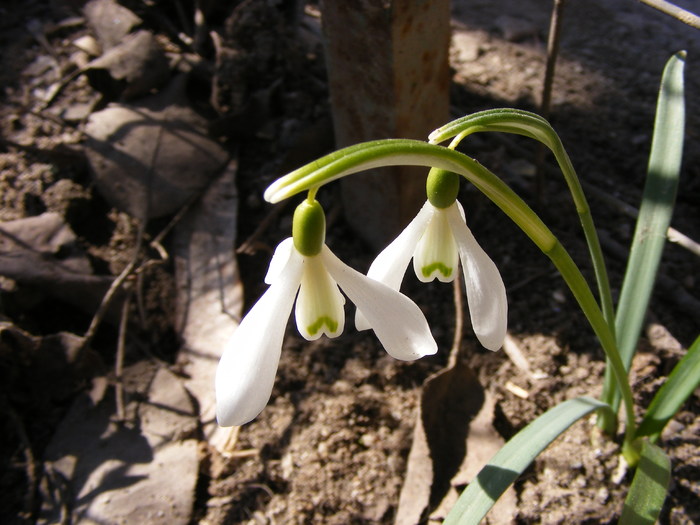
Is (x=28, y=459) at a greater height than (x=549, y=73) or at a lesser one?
lesser

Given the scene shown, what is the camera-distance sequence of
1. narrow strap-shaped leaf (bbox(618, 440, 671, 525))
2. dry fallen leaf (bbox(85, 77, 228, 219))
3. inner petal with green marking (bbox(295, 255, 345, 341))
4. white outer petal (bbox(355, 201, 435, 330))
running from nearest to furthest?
1. inner petal with green marking (bbox(295, 255, 345, 341))
2. white outer petal (bbox(355, 201, 435, 330))
3. narrow strap-shaped leaf (bbox(618, 440, 671, 525))
4. dry fallen leaf (bbox(85, 77, 228, 219))

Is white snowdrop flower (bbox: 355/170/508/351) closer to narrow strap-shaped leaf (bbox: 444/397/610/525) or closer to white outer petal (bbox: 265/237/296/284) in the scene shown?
white outer petal (bbox: 265/237/296/284)

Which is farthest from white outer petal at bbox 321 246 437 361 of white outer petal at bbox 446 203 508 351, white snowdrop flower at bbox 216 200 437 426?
white outer petal at bbox 446 203 508 351

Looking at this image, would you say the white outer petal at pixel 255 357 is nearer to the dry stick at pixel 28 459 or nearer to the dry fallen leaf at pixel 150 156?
the dry stick at pixel 28 459

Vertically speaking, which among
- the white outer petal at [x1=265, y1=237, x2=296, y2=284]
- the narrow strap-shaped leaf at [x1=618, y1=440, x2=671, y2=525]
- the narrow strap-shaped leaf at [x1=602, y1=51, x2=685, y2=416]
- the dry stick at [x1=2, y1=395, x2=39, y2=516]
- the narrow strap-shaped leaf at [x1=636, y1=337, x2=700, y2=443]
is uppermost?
the white outer petal at [x1=265, y1=237, x2=296, y2=284]

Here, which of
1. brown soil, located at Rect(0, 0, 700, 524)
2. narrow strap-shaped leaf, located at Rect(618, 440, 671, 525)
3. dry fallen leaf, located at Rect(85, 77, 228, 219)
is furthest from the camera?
dry fallen leaf, located at Rect(85, 77, 228, 219)

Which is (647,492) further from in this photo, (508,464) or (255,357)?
(255,357)

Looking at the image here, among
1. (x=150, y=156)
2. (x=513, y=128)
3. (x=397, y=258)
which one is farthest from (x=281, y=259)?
(x=150, y=156)
